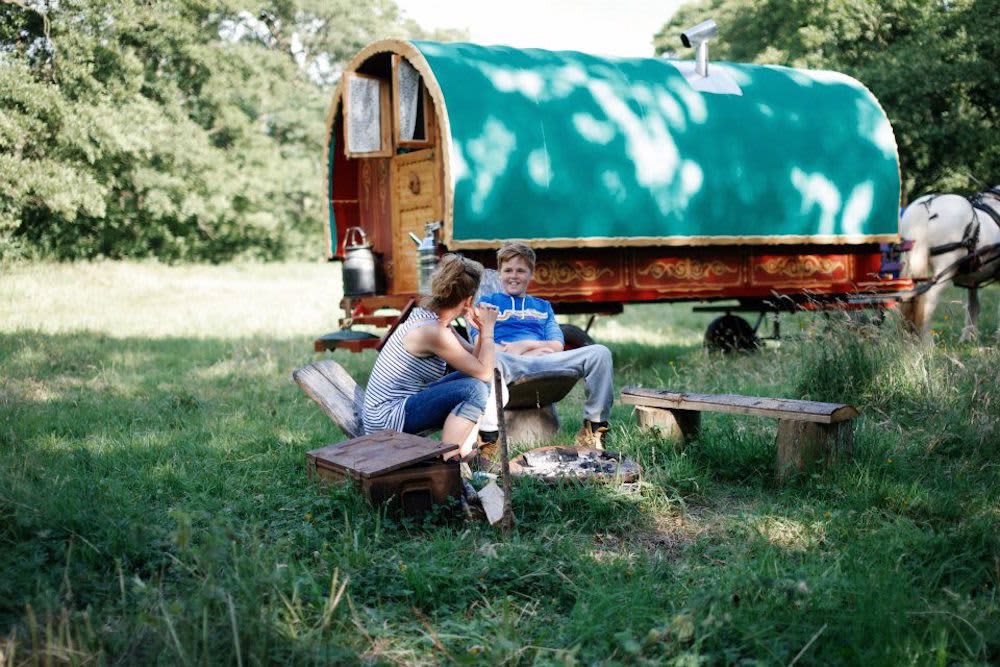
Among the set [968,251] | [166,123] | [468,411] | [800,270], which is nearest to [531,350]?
[468,411]

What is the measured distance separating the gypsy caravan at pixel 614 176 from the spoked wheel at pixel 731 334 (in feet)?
1.37

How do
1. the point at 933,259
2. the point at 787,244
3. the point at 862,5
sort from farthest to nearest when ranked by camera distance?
the point at 862,5 → the point at 933,259 → the point at 787,244

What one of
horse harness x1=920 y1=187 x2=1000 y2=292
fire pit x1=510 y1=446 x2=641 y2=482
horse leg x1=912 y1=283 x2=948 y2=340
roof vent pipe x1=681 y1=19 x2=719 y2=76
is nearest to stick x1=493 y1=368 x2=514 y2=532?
fire pit x1=510 y1=446 x2=641 y2=482

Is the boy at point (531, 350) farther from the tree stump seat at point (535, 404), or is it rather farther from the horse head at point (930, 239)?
the horse head at point (930, 239)

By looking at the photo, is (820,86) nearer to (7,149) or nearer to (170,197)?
(7,149)

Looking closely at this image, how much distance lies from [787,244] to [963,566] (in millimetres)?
6292

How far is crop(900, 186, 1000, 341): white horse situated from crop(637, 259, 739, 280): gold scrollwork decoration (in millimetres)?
2488

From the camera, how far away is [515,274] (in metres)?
6.09

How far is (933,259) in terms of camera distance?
10.7m

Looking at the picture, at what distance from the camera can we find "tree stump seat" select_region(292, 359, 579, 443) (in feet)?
18.2

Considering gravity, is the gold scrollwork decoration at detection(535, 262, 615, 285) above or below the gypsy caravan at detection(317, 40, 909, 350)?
below

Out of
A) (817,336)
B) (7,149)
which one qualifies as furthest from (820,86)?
(7,149)

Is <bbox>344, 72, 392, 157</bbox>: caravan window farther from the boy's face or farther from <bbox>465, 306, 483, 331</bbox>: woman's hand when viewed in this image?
<bbox>465, 306, 483, 331</bbox>: woman's hand

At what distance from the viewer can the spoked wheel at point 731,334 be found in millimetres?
10656
